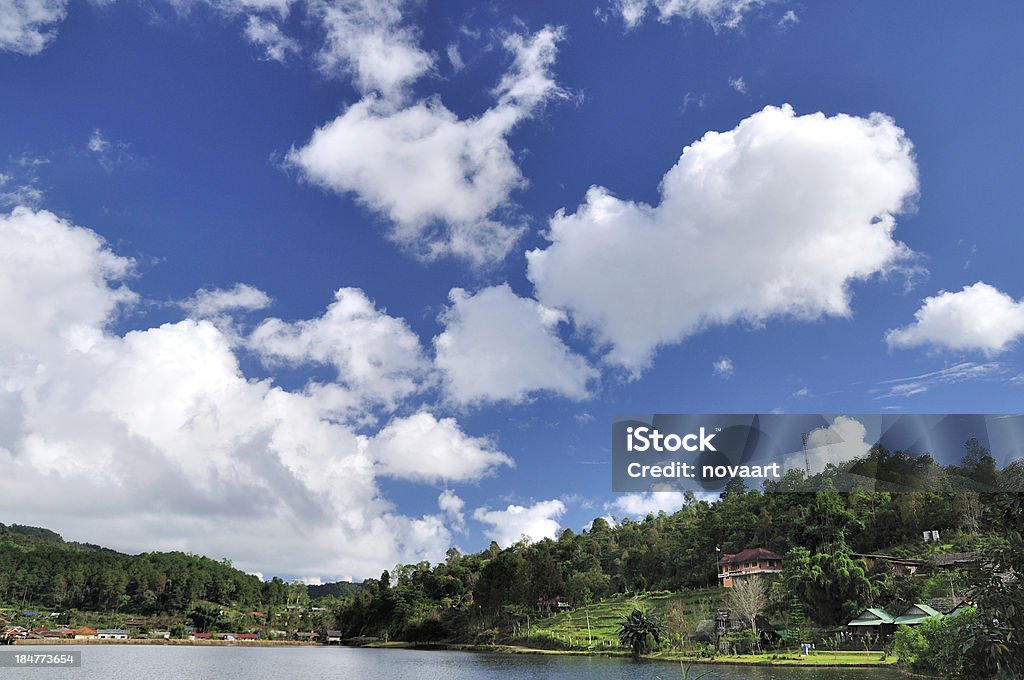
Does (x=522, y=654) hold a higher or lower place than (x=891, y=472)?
lower

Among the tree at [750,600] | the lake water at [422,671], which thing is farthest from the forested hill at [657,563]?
the lake water at [422,671]

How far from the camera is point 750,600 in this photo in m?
46.9

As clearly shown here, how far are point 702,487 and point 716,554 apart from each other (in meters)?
15.2

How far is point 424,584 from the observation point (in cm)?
9044

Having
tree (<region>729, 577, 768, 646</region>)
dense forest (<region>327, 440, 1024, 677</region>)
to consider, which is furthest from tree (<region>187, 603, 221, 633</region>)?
tree (<region>729, 577, 768, 646</region>)

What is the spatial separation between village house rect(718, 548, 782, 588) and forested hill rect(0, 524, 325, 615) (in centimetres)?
8187

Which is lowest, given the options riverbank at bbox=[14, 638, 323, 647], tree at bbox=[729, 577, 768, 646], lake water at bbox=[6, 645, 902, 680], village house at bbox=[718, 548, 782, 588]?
riverbank at bbox=[14, 638, 323, 647]

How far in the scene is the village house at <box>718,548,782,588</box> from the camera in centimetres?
5988

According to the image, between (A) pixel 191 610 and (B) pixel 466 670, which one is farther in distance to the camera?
(A) pixel 191 610

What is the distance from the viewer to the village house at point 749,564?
59875 mm

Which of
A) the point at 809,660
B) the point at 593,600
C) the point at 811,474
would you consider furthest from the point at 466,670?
the point at 811,474

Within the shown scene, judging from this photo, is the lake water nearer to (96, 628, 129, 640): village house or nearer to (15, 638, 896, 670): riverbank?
(15, 638, 896, 670): riverbank

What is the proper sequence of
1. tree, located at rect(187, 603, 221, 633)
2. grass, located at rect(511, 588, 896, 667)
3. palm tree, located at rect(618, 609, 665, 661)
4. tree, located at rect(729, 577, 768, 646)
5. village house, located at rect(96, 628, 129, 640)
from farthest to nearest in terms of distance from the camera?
tree, located at rect(187, 603, 221, 633), village house, located at rect(96, 628, 129, 640), tree, located at rect(729, 577, 768, 646), palm tree, located at rect(618, 609, 665, 661), grass, located at rect(511, 588, 896, 667)

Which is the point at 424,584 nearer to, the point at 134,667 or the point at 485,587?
the point at 485,587
